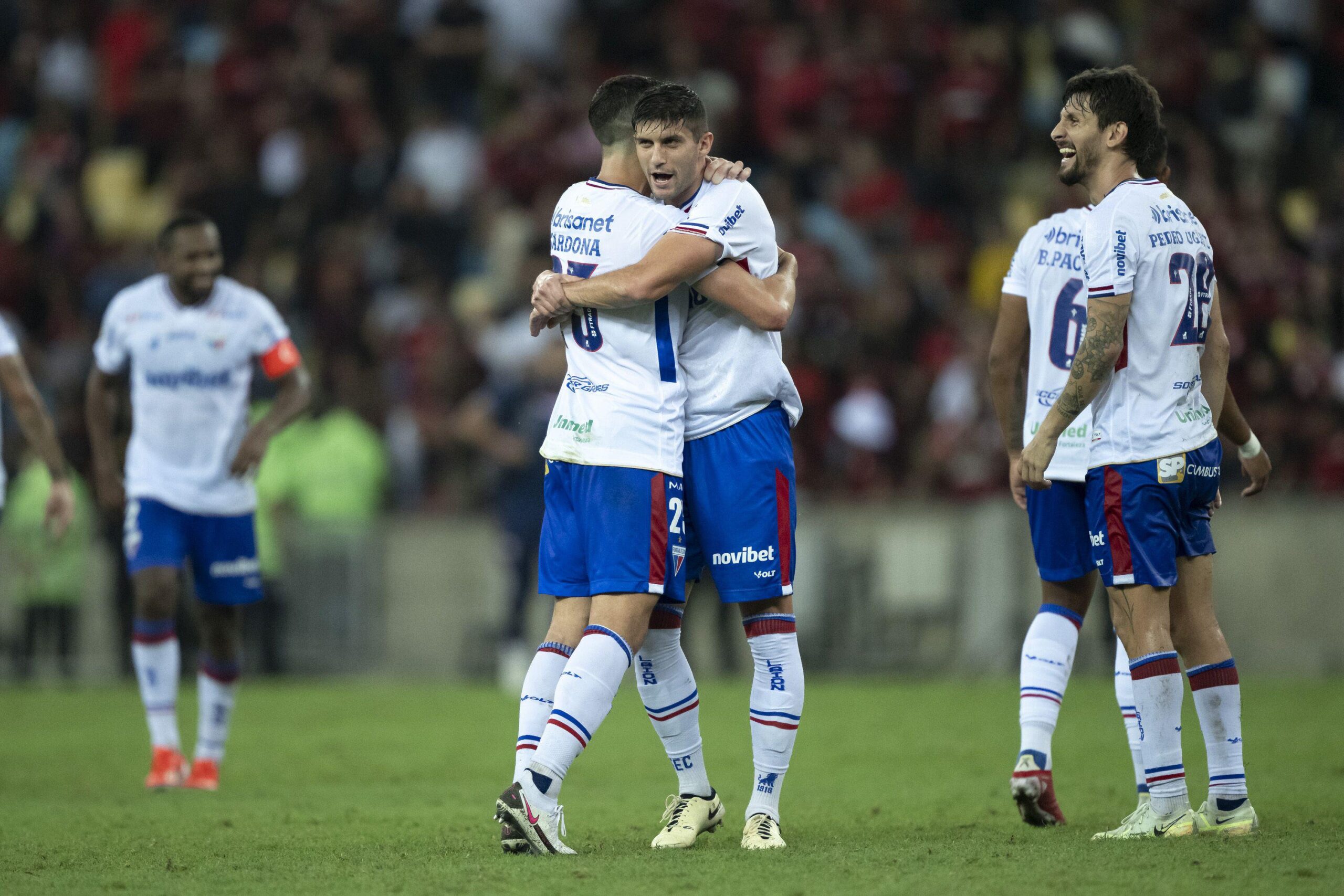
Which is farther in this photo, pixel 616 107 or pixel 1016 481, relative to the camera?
pixel 1016 481

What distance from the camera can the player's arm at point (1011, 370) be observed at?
6.79 m

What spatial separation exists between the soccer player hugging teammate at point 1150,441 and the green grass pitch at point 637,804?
0.36 metres

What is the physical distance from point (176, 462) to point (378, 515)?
6.47m

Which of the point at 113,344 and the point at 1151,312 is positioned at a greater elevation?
the point at 113,344

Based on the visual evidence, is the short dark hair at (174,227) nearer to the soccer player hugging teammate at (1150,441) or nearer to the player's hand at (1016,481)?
the player's hand at (1016,481)

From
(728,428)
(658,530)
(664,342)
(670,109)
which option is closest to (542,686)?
(658,530)

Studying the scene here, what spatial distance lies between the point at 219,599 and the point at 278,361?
127cm

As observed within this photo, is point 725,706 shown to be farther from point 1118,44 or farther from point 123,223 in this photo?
point 123,223

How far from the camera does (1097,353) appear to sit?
5855mm

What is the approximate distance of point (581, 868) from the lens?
525 cm

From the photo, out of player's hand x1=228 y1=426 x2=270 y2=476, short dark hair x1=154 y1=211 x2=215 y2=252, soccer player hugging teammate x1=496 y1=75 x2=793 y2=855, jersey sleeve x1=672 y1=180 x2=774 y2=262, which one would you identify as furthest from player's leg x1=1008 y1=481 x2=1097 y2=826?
short dark hair x1=154 y1=211 x2=215 y2=252

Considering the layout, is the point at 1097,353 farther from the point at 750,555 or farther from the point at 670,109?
the point at 670,109

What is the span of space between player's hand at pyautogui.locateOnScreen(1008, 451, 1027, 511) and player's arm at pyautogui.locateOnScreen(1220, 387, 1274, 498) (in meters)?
0.76

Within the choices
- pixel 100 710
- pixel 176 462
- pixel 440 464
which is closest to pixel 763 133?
pixel 440 464
